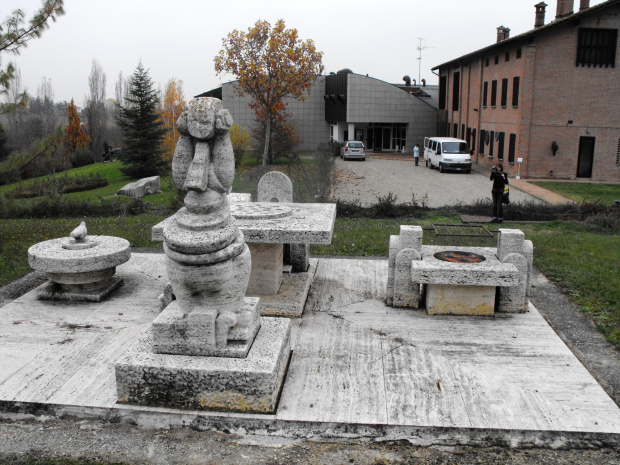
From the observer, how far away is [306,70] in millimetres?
28234

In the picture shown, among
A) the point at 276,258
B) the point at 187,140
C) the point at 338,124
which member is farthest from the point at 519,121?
the point at 187,140

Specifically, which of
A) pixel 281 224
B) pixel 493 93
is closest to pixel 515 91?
pixel 493 93

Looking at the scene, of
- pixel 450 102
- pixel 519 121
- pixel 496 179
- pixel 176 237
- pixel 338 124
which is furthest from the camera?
pixel 338 124

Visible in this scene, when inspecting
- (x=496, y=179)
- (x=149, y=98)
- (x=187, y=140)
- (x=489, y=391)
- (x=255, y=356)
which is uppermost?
(x=149, y=98)

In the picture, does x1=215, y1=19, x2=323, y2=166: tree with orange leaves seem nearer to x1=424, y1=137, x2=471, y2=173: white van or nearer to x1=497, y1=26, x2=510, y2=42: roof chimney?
x1=424, y1=137, x2=471, y2=173: white van

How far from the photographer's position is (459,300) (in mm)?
7363

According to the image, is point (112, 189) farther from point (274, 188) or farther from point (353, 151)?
point (274, 188)

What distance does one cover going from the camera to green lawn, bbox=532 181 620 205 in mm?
20250

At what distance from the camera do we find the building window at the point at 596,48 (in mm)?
24250

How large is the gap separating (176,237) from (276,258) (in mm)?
2930

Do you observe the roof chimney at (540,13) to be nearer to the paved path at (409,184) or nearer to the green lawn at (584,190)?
the paved path at (409,184)

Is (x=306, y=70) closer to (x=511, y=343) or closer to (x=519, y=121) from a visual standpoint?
(x=519, y=121)

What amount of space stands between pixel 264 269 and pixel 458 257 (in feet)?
8.62

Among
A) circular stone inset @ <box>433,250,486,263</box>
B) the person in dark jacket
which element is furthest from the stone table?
the person in dark jacket
